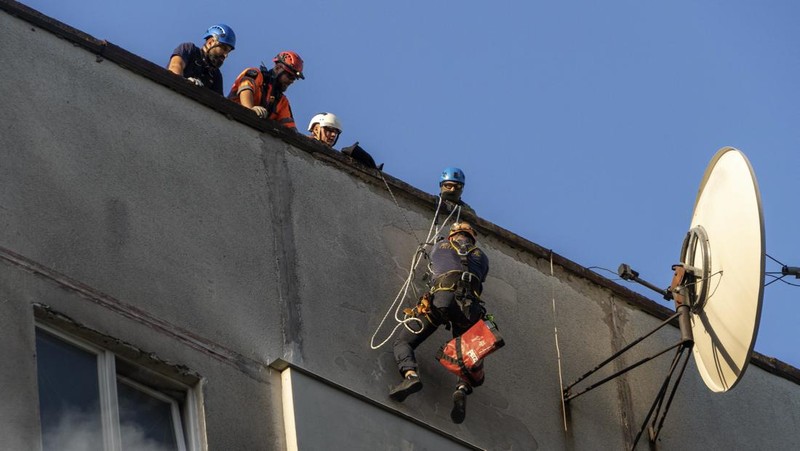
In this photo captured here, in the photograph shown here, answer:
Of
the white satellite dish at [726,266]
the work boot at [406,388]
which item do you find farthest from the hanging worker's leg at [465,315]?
the white satellite dish at [726,266]

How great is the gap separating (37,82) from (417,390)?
371 cm

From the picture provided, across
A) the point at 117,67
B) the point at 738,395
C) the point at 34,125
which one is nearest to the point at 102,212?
the point at 34,125

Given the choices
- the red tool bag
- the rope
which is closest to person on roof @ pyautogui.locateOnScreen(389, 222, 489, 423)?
the red tool bag

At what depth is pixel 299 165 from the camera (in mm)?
14953

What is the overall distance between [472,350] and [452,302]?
1.77ft

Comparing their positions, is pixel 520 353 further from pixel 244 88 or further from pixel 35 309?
pixel 35 309

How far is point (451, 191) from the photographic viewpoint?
16516 millimetres

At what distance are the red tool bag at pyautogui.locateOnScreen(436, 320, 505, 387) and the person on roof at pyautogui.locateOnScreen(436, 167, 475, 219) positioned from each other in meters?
1.98

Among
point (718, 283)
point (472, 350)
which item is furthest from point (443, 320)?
point (718, 283)

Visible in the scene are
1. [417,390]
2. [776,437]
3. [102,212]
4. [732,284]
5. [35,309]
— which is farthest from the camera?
[776,437]

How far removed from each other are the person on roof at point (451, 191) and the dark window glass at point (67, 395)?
491 centimetres

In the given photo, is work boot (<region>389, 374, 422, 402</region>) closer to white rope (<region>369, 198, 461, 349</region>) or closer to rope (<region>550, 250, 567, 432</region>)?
white rope (<region>369, 198, 461, 349</region>)

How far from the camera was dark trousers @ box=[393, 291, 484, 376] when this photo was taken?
47.3 ft

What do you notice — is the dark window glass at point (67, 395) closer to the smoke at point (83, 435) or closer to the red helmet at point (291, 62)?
the smoke at point (83, 435)
